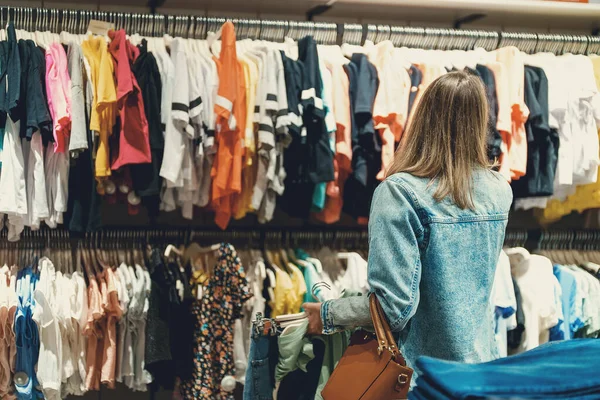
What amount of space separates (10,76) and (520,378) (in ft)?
8.54

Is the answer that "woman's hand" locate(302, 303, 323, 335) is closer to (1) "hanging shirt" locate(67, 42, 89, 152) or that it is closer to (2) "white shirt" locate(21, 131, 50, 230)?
(1) "hanging shirt" locate(67, 42, 89, 152)

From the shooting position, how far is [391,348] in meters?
1.85

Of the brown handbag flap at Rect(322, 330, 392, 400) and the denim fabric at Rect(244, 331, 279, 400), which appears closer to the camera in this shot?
the brown handbag flap at Rect(322, 330, 392, 400)

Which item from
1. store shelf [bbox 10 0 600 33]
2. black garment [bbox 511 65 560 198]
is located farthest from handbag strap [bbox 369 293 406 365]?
store shelf [bbox 10 0 600 33]

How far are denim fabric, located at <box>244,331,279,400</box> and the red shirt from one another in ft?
3.42

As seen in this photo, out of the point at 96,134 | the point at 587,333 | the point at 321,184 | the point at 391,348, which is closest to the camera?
the point at 391,348

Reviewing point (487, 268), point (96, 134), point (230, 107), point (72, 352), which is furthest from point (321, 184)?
point (487, 268)

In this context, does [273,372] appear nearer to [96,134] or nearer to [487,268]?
[487,268]

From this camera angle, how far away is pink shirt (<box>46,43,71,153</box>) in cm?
312

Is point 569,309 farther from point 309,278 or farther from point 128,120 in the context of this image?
point 128,120

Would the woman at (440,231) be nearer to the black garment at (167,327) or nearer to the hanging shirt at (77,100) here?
the black garment at (167,327)

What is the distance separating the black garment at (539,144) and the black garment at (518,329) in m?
0.50

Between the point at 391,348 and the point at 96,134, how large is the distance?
1.81 m

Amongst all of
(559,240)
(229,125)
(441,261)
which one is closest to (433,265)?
(441,261)
